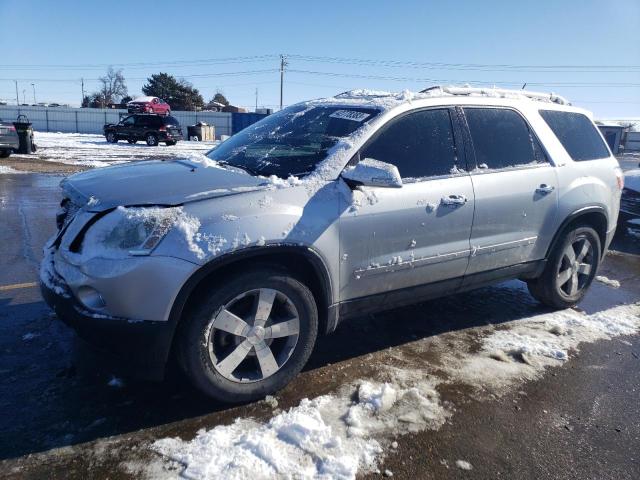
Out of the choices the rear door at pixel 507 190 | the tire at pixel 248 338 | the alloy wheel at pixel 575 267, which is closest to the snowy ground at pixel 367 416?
the tire at pixel 248 338

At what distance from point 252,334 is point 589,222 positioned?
343 cm

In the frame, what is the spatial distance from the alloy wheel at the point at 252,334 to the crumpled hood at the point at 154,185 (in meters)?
0.62

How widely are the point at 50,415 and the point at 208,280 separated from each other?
1140 millimetres

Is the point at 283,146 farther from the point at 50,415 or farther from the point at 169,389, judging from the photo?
the point at 50,415

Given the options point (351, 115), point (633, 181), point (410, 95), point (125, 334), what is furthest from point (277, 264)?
point (633, 181)

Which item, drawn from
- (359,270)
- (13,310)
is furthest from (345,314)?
(13,310)

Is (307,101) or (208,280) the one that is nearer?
(208,280)

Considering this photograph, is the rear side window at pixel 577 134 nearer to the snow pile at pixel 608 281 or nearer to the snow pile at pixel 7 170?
the snow pile at pixel 608 281

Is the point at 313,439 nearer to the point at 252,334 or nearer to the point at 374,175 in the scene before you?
the point at 252,334

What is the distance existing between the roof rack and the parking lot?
190 centimetres

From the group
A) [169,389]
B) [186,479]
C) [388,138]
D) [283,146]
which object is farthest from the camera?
[283,146]

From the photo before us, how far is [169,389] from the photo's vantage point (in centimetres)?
308

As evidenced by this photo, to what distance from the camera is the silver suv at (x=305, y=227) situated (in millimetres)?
2588

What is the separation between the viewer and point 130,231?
2.59m
